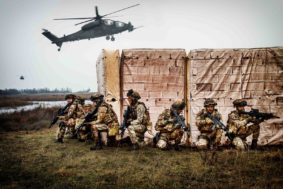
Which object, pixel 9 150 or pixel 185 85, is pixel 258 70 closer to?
pixel 185 85

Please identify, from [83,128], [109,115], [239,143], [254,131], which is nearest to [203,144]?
[239,143]

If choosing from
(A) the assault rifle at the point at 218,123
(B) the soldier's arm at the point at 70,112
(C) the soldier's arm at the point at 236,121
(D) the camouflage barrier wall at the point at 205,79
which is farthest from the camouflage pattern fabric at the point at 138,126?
(B) the soldier's arm at the point at 70,112

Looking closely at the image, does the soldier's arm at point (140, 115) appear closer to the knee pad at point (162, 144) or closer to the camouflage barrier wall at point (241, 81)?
the knee pad at point (162, 144)

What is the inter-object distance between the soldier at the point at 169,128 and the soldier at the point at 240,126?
1.33 meters

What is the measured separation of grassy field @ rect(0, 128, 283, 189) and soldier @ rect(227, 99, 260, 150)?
1.07 feet

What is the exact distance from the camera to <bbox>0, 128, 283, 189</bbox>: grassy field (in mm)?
3107

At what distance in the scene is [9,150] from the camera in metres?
5.27

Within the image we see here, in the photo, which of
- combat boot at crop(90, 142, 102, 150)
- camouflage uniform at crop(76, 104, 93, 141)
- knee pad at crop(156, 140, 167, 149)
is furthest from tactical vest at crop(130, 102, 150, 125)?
camouflage uniform at crop(76, 104, 93, 141)

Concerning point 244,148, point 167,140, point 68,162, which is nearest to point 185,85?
point 167,140

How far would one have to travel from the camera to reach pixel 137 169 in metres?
3.74

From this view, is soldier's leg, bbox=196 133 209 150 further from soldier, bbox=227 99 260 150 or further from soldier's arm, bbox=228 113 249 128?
soldier's arm, bbox=228 113 249 128

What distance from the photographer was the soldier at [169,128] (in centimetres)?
488

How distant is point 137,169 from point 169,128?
60.5 inches

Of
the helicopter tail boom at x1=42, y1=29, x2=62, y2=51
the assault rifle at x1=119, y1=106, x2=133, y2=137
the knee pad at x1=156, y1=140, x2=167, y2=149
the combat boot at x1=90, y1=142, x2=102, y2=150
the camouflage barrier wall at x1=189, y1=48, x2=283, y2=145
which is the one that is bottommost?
the combat boot at x1=90, y1=142, x2=102, y2=150
